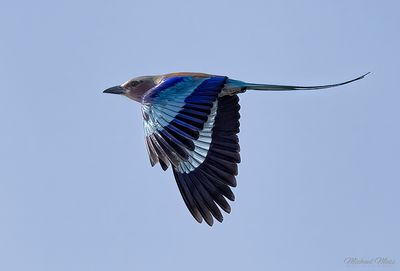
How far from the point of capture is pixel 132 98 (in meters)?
17.1

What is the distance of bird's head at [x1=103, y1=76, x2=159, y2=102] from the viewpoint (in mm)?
16875

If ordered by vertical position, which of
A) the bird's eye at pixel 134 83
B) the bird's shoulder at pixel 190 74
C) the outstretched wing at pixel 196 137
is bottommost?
the outstretched wing at pixel 196 137

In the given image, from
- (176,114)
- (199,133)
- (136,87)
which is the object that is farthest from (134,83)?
(176,114)

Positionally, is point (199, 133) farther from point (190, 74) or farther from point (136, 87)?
point (136, 87)

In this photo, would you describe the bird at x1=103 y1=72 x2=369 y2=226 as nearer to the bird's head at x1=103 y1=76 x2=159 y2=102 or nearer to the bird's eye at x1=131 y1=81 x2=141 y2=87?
the bird's head at x1=103 y1=76 x2=159 y2=102

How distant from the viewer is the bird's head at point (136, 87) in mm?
16875

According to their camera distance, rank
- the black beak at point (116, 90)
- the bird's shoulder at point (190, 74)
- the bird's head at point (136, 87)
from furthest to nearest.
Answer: the black beak at point (116, 90) → the bird's head at point (136, 87) → the bird's shoulder at point (190, 74)

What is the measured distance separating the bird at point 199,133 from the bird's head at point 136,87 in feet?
1.01

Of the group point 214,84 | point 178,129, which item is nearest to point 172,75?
point 214,84

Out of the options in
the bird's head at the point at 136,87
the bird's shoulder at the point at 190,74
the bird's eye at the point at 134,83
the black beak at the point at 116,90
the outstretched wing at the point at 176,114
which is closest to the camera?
the outstretched wing at the point at 176,114

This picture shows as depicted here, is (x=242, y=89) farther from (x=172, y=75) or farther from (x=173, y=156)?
(x=173, y=156)

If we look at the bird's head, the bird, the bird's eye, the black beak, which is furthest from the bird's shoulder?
the black beak

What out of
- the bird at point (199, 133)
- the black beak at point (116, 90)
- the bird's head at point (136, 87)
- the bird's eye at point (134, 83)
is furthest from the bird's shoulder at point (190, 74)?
the black beak at point (116, 90)

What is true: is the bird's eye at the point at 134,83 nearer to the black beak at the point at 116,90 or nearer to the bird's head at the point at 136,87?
the bird's head at the point at 136,87
